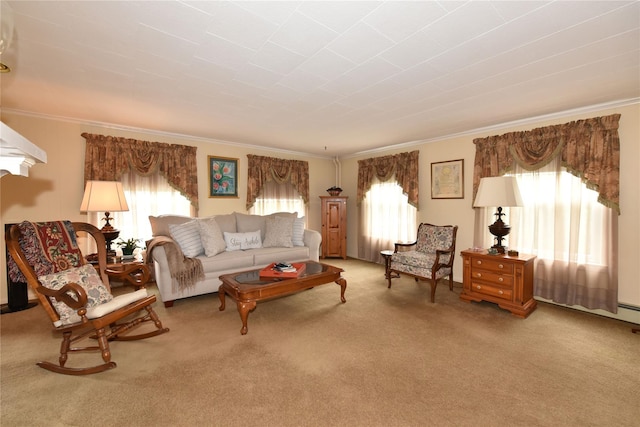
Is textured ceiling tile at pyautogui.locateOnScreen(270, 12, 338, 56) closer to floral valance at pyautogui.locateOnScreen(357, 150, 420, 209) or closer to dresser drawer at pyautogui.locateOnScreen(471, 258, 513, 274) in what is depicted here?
dresser drawer at pyautogui.locateOnScreen(471, 258, 513, 274)

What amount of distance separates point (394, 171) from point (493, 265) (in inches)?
100

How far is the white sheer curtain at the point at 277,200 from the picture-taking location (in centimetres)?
570

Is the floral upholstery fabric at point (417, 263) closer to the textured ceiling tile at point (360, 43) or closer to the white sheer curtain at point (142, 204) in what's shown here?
the textured ceiling tile at point (360, 43)

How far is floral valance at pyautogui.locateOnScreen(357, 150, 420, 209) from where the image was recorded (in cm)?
505

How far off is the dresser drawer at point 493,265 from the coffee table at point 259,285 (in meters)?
1.70

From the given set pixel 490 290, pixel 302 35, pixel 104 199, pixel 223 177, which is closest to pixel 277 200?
pixel 223 177

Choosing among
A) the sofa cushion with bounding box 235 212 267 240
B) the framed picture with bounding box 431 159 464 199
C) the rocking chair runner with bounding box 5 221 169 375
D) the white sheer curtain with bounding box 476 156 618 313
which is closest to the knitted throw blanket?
the rocking chair runner with bounding box 5 221 169 375

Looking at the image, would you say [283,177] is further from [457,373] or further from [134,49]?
[457,373]

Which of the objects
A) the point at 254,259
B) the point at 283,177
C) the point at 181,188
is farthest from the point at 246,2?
the point at 283,177

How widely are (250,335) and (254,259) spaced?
58.6 inches

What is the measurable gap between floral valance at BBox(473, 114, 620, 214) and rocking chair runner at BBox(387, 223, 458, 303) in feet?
3.80

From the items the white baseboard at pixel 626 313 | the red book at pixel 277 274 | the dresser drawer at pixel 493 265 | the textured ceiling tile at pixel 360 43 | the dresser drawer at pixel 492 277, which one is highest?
the textured ceiling tile at pixel 360 43

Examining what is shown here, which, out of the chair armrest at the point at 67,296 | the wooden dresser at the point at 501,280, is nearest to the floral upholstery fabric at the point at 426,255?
the wooden dresser at the point at 501,280

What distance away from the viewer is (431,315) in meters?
3.21
